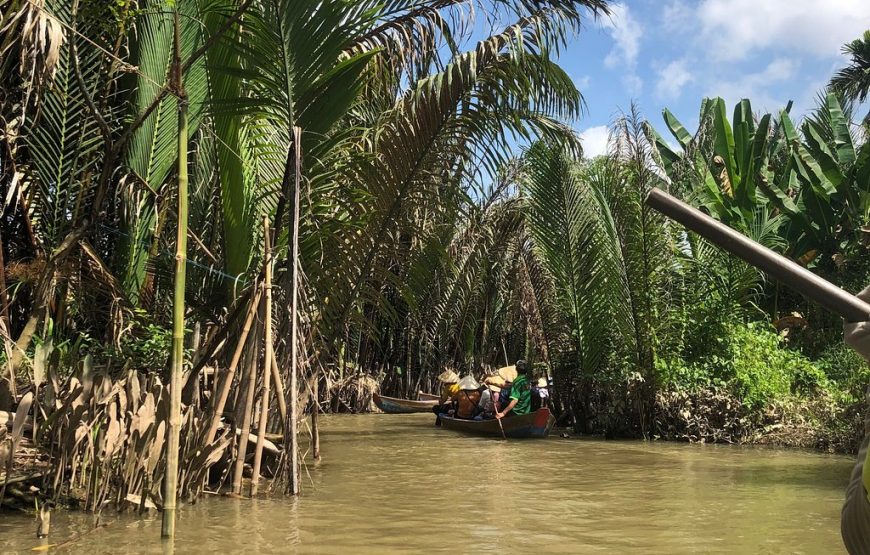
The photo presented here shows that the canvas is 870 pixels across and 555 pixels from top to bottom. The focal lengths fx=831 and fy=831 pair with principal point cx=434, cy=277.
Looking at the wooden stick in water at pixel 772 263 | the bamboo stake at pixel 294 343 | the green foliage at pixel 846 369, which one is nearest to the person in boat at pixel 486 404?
the green foliage at pixel 846 369

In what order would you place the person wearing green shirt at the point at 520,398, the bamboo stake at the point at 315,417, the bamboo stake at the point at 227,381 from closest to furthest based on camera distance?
the bamboo stake at the point at 227,381, the bamboo stake at the point at 315,417, the person wearing green shirt at the point at 520,398

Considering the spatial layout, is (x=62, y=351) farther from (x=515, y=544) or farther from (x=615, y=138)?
(x=615, y=138)

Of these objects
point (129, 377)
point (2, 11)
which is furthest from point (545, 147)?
point (129, 377)

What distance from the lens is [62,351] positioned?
7141mm

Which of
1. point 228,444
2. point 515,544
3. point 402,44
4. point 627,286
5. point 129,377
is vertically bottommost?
point 515,544

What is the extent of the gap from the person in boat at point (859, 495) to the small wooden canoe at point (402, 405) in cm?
1768

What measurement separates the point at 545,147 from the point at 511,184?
20.5 ft

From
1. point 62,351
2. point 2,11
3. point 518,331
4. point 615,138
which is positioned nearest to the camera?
point 62,351

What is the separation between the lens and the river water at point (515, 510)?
561cm

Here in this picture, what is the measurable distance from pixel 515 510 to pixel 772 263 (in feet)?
19.0

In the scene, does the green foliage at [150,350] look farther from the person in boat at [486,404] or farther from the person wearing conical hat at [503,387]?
the person in boat at [486,404]

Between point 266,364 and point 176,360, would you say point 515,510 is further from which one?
point 176,360

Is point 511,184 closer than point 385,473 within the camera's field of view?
No

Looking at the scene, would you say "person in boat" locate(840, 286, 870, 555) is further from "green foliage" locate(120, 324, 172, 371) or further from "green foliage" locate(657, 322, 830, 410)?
"green foliage" locate(657, 322, 830, 410)
